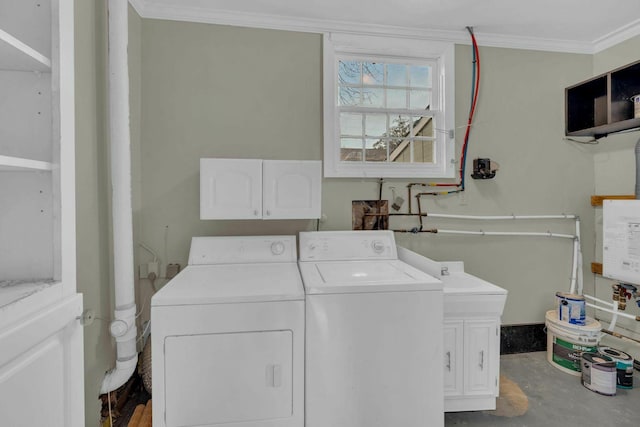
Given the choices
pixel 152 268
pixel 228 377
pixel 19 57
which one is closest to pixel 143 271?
pixel 152 268

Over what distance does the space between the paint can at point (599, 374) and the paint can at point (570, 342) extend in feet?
0.35

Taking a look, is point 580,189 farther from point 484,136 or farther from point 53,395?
point 53,395

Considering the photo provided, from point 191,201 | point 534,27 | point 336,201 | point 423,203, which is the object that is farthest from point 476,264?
point 191,201

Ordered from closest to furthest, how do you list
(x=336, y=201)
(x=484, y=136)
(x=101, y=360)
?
Answer: 1. (x=101, y=360)
2. (x=336, y=201)
3. (x=484, y=136)

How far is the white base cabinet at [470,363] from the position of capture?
68.9 inches

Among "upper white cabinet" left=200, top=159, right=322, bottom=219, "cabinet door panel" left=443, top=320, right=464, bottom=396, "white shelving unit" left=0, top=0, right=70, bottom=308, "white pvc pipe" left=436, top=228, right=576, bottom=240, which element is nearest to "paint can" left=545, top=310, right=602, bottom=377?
"white pvc pipe" left=436, top=228, right=576, bottom=240

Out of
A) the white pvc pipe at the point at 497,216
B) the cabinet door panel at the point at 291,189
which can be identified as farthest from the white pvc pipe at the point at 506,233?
the cabinet door panel at the point at 291,189

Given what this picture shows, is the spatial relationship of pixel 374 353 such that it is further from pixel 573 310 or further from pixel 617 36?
pixel 617 36

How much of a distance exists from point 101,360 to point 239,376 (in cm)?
85

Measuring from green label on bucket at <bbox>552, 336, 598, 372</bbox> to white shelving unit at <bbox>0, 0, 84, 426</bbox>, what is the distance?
3.01 meters

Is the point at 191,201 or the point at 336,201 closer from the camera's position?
the point at 191,201

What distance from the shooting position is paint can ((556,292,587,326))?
7.33ft

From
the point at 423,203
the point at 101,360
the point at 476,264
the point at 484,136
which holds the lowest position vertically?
the point at 101,360

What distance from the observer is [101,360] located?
164 centimetres
